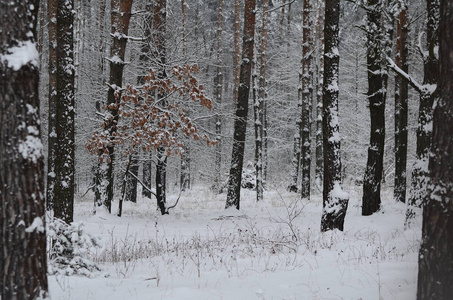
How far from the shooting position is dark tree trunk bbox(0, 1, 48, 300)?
303 centimetres

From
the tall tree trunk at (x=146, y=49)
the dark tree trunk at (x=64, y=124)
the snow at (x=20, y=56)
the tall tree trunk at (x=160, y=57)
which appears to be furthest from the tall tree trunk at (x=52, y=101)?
the snow at (x=20, y=56)

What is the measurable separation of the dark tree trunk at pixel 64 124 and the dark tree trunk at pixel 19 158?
15.4 feet

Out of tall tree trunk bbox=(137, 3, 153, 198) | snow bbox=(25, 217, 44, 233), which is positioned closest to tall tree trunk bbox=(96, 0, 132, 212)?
tall tree trunk bbox=(137, 3, 153, 198)

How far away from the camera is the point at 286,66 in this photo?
2414cm

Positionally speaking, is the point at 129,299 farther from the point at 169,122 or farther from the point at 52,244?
the point at 169,122

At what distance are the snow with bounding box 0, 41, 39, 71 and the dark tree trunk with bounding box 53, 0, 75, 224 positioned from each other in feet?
15.8

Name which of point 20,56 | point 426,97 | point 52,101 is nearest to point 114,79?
point 52,101

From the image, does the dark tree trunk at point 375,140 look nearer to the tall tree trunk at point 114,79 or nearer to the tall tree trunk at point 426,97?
the tall tree trunk at point 426,97

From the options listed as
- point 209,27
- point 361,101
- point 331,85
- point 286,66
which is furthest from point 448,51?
point 209,27

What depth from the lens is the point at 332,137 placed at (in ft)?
26.2

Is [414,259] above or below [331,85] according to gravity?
below

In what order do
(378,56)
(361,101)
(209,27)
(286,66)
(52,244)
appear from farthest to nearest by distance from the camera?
(209,27) < (361,101) < (286,66) < (378,56) < (52,244)

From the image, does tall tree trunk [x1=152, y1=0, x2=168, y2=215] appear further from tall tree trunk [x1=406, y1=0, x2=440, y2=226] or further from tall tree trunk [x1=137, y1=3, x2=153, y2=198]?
tall tree trunk [x1=406, y1=0, x2=440, y2=226]

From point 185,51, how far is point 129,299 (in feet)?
37.6
